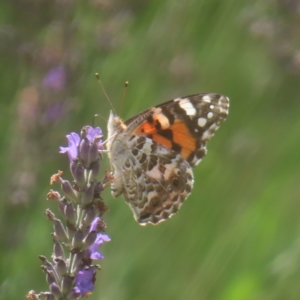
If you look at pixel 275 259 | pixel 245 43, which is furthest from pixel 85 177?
pixel 245 43

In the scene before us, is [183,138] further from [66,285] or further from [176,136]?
[66,285]

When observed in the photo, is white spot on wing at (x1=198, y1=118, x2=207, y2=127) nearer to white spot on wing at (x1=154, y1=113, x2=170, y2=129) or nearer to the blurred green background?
white spot on wing at (x1=154, y1=113, x2=170, y2=129)

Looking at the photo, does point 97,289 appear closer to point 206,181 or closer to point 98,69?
point 206,181

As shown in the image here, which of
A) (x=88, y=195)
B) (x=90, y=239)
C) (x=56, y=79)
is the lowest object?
(x=90, y=239)

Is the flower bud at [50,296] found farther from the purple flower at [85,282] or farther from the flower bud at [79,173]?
the flower bud at [79,173]

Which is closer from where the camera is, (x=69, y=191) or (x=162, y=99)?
(x=69, y=191)

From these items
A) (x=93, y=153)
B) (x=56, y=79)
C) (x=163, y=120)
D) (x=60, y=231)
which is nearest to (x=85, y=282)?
(x=60, y=231)
